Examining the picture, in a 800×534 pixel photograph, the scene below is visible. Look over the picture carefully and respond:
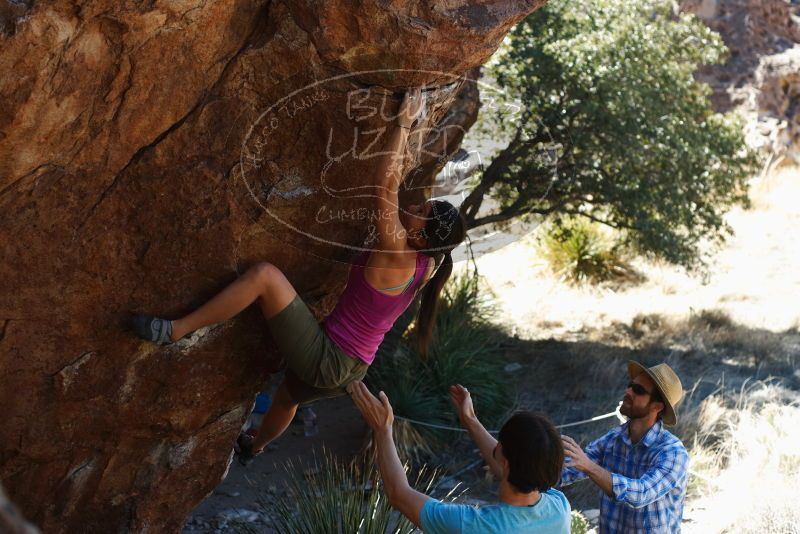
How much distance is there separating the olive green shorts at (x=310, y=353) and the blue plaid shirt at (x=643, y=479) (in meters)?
1.14

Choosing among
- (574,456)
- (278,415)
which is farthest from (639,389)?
(278,415)

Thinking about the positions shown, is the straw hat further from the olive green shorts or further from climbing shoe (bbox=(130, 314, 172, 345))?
climbing shoe (bbox=(130, 314, 172, 345))

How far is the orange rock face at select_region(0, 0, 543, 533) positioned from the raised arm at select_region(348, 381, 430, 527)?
132 centimetres

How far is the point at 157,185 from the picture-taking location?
433 centimetres

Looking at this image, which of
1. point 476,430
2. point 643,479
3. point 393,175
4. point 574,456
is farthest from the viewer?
point 393,175

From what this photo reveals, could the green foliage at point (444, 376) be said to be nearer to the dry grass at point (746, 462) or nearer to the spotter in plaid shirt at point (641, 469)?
the dry grass at point (746, 462)

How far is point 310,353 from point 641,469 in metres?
1.61

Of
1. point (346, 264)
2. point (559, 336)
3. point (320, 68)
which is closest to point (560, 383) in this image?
point (559, 336)

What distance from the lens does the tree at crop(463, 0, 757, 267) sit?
962 cm

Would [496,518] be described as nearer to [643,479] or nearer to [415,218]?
[643,479]

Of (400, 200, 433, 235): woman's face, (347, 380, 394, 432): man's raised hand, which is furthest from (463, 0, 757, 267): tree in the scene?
(347, 380, 394, 432): man's raised hand

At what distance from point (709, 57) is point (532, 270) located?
4787 millimetres

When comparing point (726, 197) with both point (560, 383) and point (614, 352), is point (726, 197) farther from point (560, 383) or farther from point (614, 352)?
point (560, 383)

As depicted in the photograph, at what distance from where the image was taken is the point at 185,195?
14.4ft
